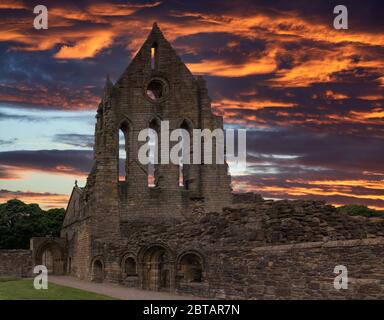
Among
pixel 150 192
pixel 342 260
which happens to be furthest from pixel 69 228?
pixel 342 260

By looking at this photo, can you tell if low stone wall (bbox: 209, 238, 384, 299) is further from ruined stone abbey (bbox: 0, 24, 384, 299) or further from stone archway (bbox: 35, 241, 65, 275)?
stone archway (bbox: 35, 241, 65, 275)

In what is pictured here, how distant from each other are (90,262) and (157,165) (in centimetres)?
684

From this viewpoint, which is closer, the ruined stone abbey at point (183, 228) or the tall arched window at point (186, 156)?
the ruined stone abbey at point (183, 228)

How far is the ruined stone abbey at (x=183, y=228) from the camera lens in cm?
1975

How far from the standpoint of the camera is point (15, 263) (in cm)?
4450

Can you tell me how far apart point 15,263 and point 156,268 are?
17414 mm

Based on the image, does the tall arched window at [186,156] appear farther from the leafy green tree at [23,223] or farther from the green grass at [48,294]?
the leafy green tree at [23,223]

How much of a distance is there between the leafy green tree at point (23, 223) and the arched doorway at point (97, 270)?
32.6 m

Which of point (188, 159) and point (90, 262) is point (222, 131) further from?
point (90, 262)

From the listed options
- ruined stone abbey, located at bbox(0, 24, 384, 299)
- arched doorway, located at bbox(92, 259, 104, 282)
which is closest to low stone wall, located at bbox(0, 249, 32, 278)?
ruined stone abbey, located at bbox(0, 24, 384, 299)

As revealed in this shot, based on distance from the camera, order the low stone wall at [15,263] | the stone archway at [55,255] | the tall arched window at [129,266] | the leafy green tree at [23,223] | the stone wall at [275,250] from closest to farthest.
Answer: the stone wall at [275,250]
the tall arched window at [129,266]
the low stone wall at [15,263]
the stone archway at [55,255]
the leafy green tree at [23,223]

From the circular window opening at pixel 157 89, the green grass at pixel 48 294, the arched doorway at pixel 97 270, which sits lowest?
the green grass at pixel 48 294

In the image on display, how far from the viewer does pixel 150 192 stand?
40125 millimetres

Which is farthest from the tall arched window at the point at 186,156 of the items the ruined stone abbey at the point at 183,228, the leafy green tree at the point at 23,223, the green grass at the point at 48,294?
the leafy green tree at the point at 23,223
